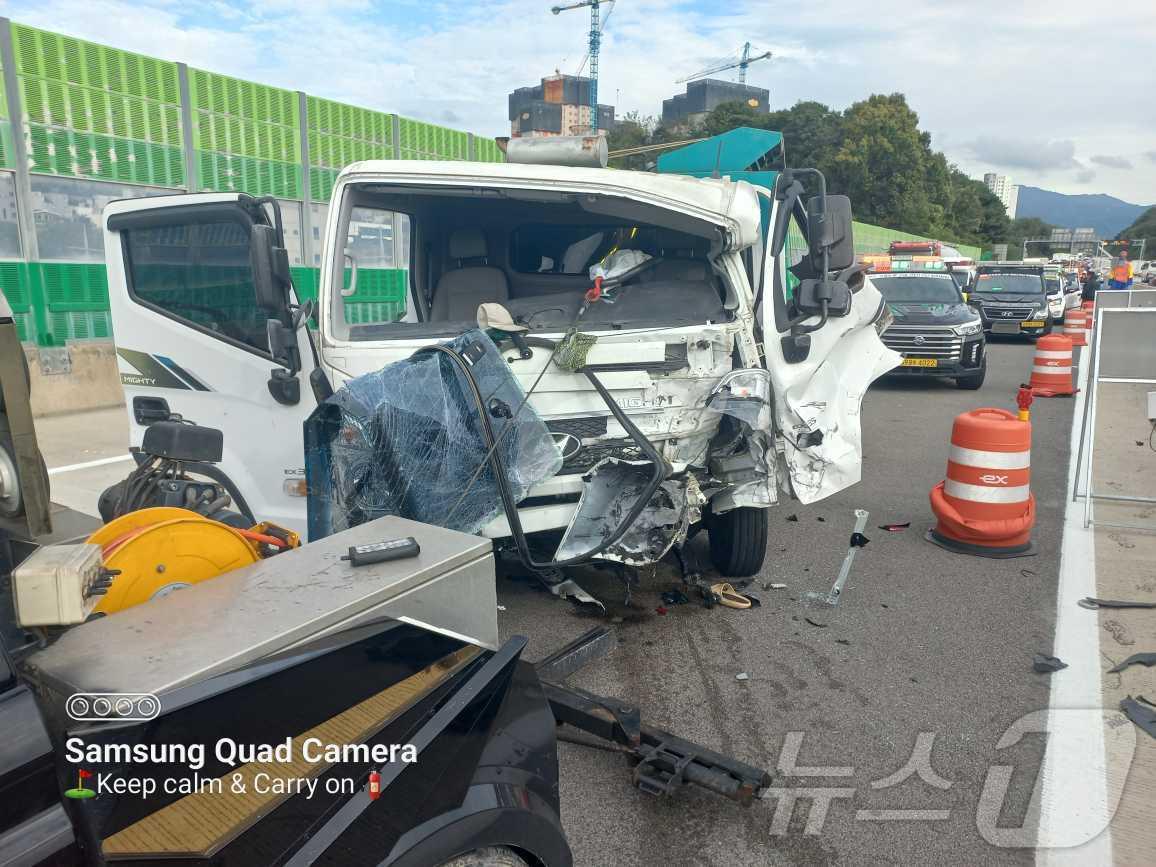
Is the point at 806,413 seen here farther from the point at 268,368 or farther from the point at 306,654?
the point at 306,654

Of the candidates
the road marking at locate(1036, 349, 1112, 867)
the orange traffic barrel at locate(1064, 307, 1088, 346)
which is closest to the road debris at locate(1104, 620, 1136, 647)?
the road marking at locate(1036, 349, 1112, 867)

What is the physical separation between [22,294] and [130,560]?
1044 centimetres

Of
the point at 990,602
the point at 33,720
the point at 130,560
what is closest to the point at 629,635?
the point at 990,602

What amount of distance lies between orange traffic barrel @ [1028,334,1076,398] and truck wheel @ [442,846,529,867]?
12.3 metres

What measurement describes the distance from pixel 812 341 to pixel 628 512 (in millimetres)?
1589

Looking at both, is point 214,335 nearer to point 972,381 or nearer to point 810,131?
point 972,381

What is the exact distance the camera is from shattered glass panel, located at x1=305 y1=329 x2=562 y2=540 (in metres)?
3.67

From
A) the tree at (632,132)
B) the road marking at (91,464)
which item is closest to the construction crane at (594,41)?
the tree at (632,132)

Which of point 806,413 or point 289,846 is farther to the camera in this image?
point 806,413

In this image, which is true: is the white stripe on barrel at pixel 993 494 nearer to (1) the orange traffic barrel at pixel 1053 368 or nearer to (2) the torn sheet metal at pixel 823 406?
(2) the torn sheet metal at pixel 823 406

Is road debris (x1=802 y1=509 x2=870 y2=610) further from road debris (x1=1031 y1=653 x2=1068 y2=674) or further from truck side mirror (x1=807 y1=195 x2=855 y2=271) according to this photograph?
truck side mirror (x1=807 y1=195 x2=855 y2=271)

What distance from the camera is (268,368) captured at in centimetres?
431

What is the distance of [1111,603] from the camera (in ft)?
15.7

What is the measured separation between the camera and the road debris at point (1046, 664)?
13.0 ft
